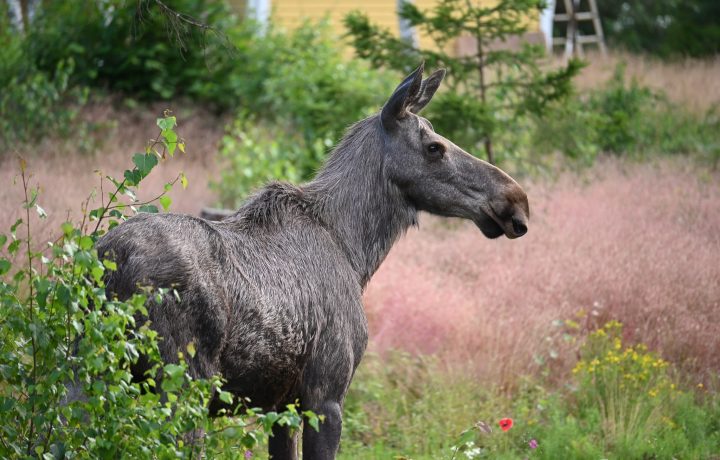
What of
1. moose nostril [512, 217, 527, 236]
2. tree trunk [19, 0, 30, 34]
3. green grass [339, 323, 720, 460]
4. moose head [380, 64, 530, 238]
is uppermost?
moose head [380, 64, 530, 238]

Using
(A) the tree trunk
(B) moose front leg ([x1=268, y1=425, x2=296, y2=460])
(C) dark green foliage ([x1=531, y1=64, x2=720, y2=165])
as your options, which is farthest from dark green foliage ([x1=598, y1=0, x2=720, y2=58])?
(B) moose front leg ([x1=268, y1=425, x2=296, y2=460])

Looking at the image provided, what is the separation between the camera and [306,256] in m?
4.69

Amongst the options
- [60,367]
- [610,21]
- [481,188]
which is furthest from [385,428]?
[610,21]

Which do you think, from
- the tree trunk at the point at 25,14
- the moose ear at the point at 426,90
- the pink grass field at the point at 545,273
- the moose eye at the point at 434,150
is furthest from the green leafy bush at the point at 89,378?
the tree trunk at the point at 25,14

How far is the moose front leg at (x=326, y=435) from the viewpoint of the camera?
4.56 m

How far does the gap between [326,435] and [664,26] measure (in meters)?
27.2

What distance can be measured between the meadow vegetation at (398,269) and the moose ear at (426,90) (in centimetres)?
123

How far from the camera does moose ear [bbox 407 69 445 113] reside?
5418 millimetres

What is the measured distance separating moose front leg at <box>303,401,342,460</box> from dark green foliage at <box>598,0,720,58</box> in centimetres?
2025

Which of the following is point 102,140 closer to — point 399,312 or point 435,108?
point 435,108

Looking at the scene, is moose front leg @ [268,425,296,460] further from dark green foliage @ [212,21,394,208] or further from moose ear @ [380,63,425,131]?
dark green foliage @ [212,21,394,208]

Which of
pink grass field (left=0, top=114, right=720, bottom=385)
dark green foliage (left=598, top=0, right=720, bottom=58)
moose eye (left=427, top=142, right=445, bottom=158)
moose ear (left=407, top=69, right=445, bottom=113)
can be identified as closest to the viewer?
moose eye (left=427, top=142, right=445, bottom=158)

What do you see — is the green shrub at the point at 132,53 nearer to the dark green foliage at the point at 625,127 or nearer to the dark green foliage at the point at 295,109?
the dark green foliage at the point at 295,109

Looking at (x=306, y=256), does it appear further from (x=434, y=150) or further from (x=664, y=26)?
(x=664, y=26)
